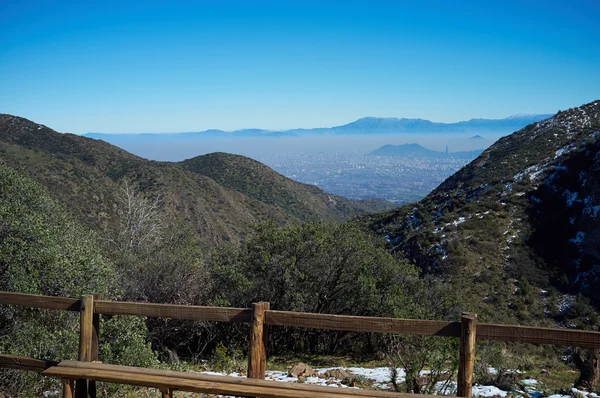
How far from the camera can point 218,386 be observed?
363cm

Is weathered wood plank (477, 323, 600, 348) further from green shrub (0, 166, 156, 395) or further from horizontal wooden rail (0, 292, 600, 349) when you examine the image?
green shrub (0, 166, 156, 395)

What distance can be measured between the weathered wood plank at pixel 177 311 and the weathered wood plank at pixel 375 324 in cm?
39

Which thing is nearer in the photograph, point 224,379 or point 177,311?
point 224,379

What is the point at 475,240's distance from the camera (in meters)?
27.8

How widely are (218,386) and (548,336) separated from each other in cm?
275

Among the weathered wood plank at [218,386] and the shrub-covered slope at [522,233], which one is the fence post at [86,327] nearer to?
the weathered wood plank at [218,386]

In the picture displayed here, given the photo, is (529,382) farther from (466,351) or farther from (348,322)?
(348,322)

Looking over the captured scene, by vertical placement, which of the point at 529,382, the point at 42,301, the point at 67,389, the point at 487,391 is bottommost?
A: the point at 529,382

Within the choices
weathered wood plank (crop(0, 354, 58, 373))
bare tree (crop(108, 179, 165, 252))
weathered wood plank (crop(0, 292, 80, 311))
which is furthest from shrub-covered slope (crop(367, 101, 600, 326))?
weathered wood plank (crop(0, 354, 58, 373))

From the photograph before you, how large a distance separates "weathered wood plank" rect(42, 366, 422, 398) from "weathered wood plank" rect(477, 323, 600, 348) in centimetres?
85

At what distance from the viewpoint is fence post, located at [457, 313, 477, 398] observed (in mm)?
3829

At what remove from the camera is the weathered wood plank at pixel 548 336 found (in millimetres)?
3762

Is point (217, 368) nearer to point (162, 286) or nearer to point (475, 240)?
point (162, 286)

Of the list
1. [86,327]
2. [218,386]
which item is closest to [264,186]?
[86,327]
